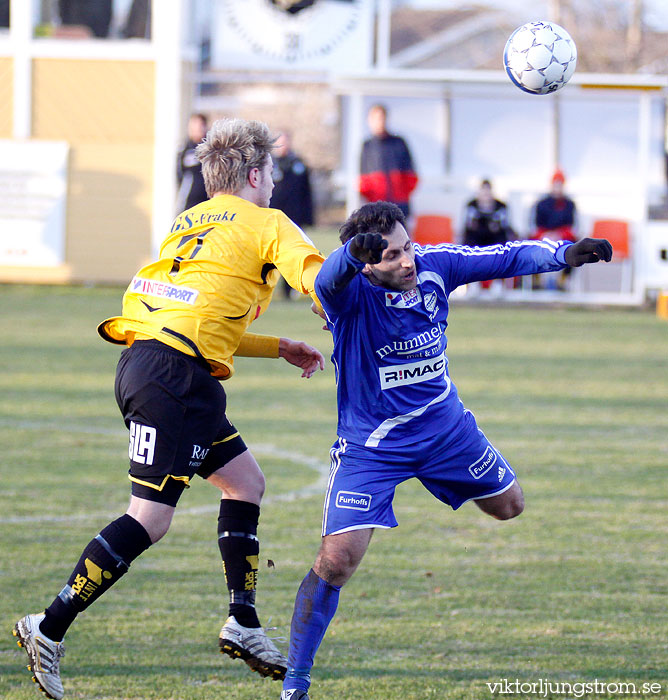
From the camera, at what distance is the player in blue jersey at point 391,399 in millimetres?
4051

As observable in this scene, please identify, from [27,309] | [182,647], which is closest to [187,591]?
[182,647]

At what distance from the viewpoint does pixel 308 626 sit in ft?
13.2

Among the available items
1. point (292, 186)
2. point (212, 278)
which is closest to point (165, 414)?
point (212, 278)

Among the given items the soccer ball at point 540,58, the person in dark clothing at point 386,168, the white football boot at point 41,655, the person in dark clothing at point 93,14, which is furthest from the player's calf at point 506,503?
the person in dark clothing at point 93,14

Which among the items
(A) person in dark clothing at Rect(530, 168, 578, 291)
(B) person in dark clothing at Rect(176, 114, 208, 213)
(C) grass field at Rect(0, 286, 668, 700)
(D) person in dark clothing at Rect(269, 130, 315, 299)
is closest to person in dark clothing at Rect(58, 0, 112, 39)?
(D) person in dark clothing at Rect(269, 130, 315, 299)

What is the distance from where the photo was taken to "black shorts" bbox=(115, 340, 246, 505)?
4148mm

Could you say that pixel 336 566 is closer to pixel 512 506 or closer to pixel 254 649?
pixel 254 649

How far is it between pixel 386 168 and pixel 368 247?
44.6ft

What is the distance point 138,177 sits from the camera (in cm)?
2036

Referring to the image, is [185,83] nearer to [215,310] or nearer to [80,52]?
[80,52]

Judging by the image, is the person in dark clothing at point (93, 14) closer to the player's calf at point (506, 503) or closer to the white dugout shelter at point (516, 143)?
the white dugout shelter at point (516, 143)

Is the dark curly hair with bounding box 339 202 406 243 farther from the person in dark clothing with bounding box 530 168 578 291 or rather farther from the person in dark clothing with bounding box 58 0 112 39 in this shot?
the person in dark clothing with bounding box 58 0 112 39

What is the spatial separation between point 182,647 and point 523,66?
3.15 m

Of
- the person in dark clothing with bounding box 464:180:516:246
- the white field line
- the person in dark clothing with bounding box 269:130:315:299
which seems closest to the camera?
the white field line
